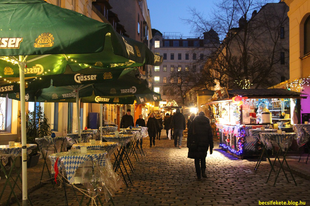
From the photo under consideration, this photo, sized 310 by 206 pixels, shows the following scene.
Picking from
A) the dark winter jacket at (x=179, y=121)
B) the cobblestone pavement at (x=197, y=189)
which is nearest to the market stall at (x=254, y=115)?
the cobblestone pavement at (x=197, y=189)

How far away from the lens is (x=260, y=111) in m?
14.1

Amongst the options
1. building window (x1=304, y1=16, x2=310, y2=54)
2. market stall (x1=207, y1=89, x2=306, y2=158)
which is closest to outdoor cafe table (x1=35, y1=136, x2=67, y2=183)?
market stall (x1=207, y1=89, x2=306, y2=158)

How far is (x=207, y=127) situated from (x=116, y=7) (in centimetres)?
3328

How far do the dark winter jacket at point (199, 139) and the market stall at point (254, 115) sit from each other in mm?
4096

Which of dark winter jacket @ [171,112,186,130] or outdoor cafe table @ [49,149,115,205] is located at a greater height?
dark winter jacket @ [171,112,186,130]

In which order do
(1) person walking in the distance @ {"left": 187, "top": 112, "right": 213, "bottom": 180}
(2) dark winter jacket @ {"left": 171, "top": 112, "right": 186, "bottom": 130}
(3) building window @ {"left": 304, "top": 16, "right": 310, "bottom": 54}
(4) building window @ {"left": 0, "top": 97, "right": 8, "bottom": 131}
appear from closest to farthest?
(1) person walking in the distance @ {"left": 187, "top": 112, "right": 213, "bottom": 180} → (4) building window @ {"left": 0, "top": 97, "right": 8, "bottom": 131} → (3) building window @ {"left": 304, "top": 16, "right": 310, "bottom": 54} → (2) dark winter jacket @ {"left": 171, "top": 112, "right": 186, "bottom": 130}

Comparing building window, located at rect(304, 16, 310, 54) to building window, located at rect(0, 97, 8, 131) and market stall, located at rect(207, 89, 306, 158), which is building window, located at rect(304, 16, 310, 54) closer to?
market stall, located at rect(207, 89, 306, 158)

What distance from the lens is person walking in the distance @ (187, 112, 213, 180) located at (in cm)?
898

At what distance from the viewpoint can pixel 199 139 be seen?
29.8 ft

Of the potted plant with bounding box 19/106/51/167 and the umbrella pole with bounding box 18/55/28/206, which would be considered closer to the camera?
the umbrella pole with bounding box 18/55/28/206

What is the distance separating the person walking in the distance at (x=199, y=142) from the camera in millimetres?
8975

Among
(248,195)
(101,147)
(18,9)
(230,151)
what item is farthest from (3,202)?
(230,151)

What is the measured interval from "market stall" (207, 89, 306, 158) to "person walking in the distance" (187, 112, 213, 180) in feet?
13.4

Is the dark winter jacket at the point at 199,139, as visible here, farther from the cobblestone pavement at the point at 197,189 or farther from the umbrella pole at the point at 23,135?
the umbrella pole at the point at 23,135
